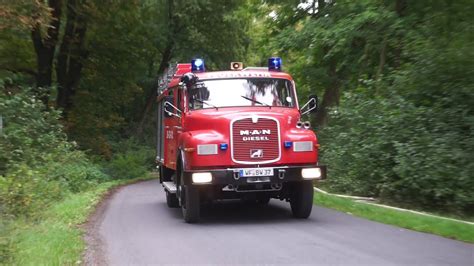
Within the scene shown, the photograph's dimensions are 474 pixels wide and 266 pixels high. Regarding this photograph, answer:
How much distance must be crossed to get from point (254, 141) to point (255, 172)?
1.91 ft

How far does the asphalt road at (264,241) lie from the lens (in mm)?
7949

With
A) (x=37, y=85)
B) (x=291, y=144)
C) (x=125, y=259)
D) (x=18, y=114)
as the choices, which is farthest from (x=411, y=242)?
(x=37, y=85)

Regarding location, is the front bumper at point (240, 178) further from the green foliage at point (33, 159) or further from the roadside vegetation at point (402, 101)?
the green foliage at point (33, 159)

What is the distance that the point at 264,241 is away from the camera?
30.4 ft

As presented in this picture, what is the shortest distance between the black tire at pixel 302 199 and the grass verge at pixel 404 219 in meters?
1.14

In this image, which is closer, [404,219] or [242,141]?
[404,219]

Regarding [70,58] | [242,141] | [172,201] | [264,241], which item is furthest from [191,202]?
[70,58]

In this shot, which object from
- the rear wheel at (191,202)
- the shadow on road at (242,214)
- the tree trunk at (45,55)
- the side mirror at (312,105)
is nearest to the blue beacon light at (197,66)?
the side mirror at (312,105)

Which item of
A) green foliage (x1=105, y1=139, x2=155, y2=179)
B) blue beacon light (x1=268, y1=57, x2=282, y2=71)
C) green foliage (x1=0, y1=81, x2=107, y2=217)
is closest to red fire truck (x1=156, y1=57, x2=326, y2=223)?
blue beacon light (x1=268, y1=57, x2=282, y2=71)

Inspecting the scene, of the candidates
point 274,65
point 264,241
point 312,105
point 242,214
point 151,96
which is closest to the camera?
point 264,241

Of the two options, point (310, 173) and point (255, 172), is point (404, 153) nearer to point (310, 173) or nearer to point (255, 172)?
point (310, 173)

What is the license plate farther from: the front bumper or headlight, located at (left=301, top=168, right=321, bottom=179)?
headlight, located at (left=301, top=168, right=321, bottom=179)

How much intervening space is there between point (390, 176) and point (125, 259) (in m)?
A: 7.79

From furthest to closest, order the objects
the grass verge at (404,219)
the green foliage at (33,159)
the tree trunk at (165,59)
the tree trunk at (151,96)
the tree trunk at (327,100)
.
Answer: the tree trunk at (151,96), the tree trunk at (165,59), the tree trunk at (327,100), the green foliage at (33,159), the grass verge at (404,219)
